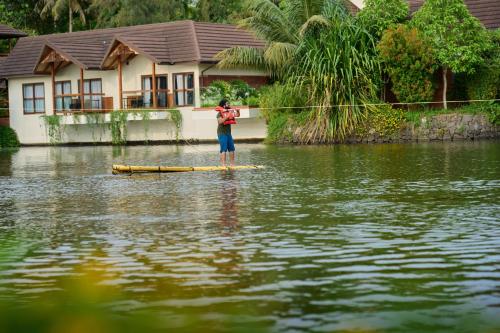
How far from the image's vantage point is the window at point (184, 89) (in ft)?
157

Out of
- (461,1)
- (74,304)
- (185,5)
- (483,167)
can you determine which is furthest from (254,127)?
(74,304)

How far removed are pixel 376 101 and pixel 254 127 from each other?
24.2ft

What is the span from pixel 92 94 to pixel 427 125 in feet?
64.3

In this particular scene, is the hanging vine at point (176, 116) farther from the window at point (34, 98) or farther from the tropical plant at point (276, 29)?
the window at point (34, 98)

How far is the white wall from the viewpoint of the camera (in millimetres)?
46500

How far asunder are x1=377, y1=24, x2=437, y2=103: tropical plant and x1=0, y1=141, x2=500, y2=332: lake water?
1731 centimetres

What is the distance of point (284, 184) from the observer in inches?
795

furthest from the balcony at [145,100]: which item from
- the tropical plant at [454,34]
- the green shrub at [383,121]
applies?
the tropical plant at [454,34]

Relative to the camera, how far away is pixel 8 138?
176 feet

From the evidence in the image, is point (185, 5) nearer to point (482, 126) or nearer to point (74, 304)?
point (482, 126)

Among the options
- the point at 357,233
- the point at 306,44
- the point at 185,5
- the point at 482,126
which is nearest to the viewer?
the point at 357,233

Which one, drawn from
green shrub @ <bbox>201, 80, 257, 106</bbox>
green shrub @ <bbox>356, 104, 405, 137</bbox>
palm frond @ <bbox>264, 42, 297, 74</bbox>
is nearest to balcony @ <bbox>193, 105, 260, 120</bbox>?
green shrub @ <bbox>201, 80, 257, 106</bbox>

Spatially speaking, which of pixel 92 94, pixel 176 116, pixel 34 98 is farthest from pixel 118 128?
pixel 34 98

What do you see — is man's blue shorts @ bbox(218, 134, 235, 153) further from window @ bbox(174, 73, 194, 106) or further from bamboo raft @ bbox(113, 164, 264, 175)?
window @ bbox(174, 73, 194, 106)
